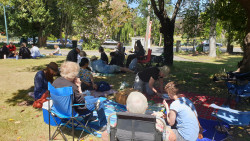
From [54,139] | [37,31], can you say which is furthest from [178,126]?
[37,31]

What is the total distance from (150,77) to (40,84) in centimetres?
303

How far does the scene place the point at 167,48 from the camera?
1198 cm

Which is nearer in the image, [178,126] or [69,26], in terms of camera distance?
[178,126]

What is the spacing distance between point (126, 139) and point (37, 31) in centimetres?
2881

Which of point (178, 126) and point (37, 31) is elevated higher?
point (37, 31)

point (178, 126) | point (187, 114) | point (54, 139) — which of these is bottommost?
point (54, 139)

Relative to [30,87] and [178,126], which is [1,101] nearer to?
[30,87]

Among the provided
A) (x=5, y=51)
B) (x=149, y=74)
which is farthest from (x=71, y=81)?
(x=5, y=51)

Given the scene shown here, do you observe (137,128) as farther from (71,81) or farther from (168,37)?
(168,37)

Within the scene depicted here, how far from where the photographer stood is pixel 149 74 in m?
5.92

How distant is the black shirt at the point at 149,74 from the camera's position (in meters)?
5.55

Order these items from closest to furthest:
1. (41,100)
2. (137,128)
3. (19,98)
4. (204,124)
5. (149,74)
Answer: (137,128)
(204,124)
(41,100)
(149,74)
(19,98)

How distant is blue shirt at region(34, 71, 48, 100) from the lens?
16.5ft

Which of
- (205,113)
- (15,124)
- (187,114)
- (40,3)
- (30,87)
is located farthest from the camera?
(40,3)
